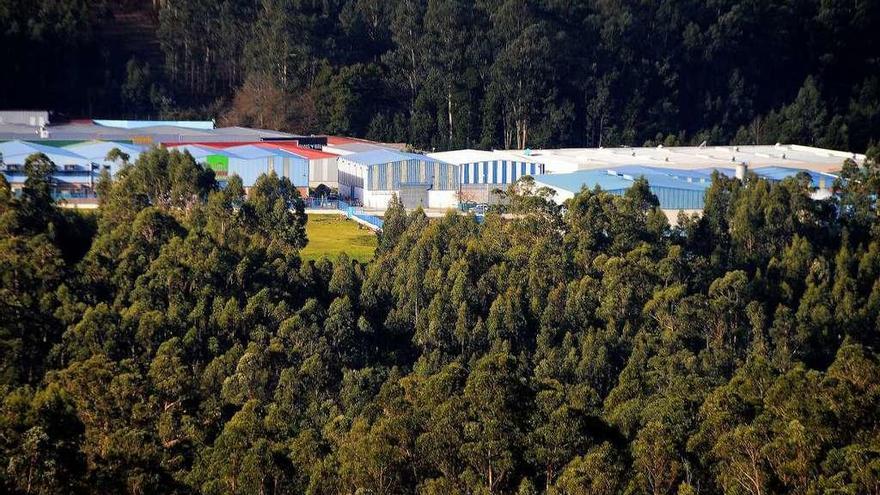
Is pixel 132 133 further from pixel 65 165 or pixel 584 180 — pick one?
pixel 584 180

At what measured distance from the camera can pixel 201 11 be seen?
5769 cm

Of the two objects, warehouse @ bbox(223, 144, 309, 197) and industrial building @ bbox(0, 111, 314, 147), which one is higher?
industrial building @ bbox(0, 111, 314, 147)

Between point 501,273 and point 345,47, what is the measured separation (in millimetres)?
32191

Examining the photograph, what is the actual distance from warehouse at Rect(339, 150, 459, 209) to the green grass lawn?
8.68 ft

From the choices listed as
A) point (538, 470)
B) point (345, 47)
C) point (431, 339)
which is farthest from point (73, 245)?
point (345, 47)

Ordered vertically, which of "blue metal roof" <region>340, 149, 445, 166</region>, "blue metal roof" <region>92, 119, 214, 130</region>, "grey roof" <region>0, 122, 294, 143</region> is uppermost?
"blue metal roof" <region>92, 119, 214, 130</region>

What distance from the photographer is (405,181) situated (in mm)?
39719

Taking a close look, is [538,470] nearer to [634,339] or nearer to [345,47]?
[634,339]

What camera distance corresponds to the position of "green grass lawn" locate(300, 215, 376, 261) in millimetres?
31670

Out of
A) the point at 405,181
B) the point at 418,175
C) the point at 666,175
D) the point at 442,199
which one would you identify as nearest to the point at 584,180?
the point at 666,175

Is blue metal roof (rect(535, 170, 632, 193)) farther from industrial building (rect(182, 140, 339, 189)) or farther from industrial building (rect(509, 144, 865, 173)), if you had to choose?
industrial building (rect(182, 140, 339, 189))

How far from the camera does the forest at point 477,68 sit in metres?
51.9

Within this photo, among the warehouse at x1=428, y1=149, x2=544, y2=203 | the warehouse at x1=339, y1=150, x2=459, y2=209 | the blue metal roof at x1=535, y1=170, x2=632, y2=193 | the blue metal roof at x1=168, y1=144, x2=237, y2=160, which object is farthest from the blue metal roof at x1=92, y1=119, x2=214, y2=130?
the blue metal roof at x1=535, y1=170, x2=632, y2=193

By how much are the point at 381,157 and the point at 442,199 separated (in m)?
2.53
